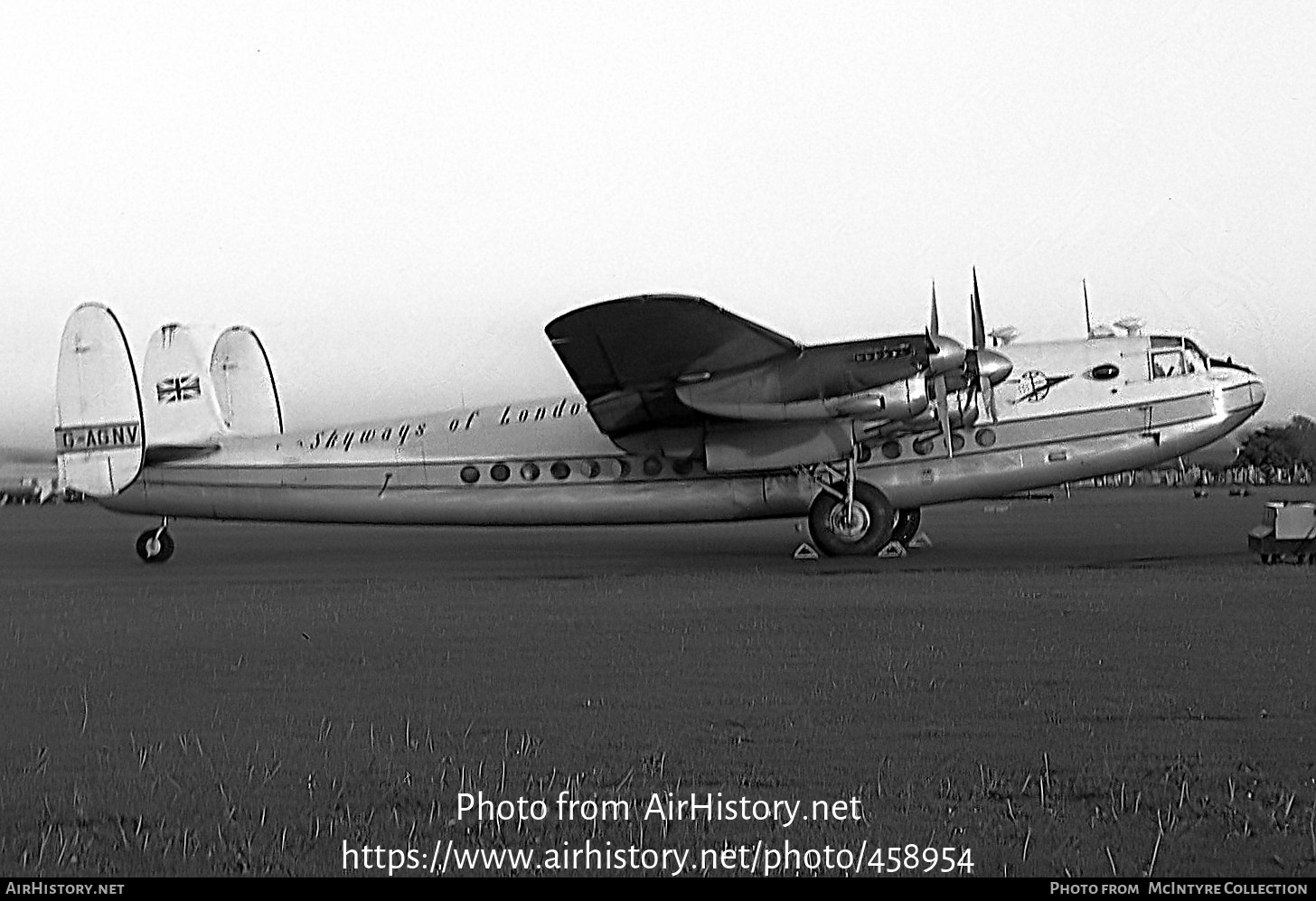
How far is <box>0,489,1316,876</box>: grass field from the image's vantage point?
450cm

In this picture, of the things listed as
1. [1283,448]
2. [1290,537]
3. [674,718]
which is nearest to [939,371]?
[1290,537]

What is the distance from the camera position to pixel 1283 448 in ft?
246

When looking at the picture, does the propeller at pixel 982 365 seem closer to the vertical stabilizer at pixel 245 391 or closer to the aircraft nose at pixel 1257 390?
the aircraft nose at pixel 1257 390

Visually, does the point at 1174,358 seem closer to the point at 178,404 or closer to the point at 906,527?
the point at 906,527

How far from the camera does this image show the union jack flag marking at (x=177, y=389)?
20656mm

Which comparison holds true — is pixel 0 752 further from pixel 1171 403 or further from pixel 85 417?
pixel 1171 403

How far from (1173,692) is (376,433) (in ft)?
47.6

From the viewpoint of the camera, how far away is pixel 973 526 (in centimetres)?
2850

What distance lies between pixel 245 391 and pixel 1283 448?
218 ft

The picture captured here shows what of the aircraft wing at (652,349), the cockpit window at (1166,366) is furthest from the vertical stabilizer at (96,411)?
the cockpit window at (1166,366)

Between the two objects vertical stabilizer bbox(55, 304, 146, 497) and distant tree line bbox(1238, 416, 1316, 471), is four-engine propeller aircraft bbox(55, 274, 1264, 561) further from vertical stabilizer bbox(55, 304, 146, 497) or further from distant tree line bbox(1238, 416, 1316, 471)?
distant tree line bbox(1238, 416, 1316, 471)

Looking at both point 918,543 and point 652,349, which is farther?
point 918,543

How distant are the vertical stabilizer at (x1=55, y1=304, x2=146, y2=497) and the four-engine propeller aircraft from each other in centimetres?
3
